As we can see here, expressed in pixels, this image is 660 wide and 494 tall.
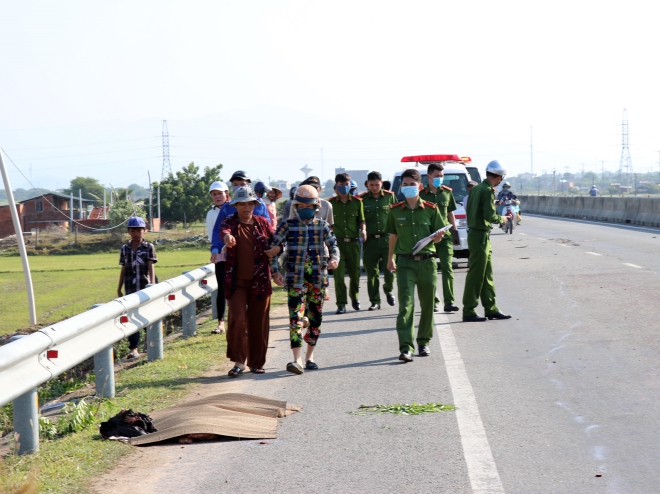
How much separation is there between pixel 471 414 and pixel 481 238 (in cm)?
553

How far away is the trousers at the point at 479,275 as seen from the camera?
12.6m

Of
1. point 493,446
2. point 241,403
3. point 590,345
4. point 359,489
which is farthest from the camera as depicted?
point 590,345

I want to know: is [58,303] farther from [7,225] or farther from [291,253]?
[7,225]

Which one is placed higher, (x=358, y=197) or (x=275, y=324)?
(x=358, y=197)

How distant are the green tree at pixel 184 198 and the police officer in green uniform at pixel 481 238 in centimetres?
5403

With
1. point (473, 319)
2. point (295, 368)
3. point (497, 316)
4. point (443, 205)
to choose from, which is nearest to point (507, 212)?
point (443, 205)

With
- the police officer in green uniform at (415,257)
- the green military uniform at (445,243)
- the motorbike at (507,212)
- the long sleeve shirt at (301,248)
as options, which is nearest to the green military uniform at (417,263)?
the police officer in green uniform at (415,257)

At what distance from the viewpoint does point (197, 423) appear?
7.19m

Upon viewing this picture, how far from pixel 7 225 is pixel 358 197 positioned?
5996cm

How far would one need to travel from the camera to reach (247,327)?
989cm

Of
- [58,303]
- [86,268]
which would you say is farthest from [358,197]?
[86,268]

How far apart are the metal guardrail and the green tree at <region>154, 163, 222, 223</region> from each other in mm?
54645

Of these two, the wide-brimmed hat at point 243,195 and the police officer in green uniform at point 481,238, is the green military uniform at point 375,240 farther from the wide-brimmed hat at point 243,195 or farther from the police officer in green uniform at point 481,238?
the wide-brimmed hat at point 243,195

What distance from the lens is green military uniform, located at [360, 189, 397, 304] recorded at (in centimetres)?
1446
